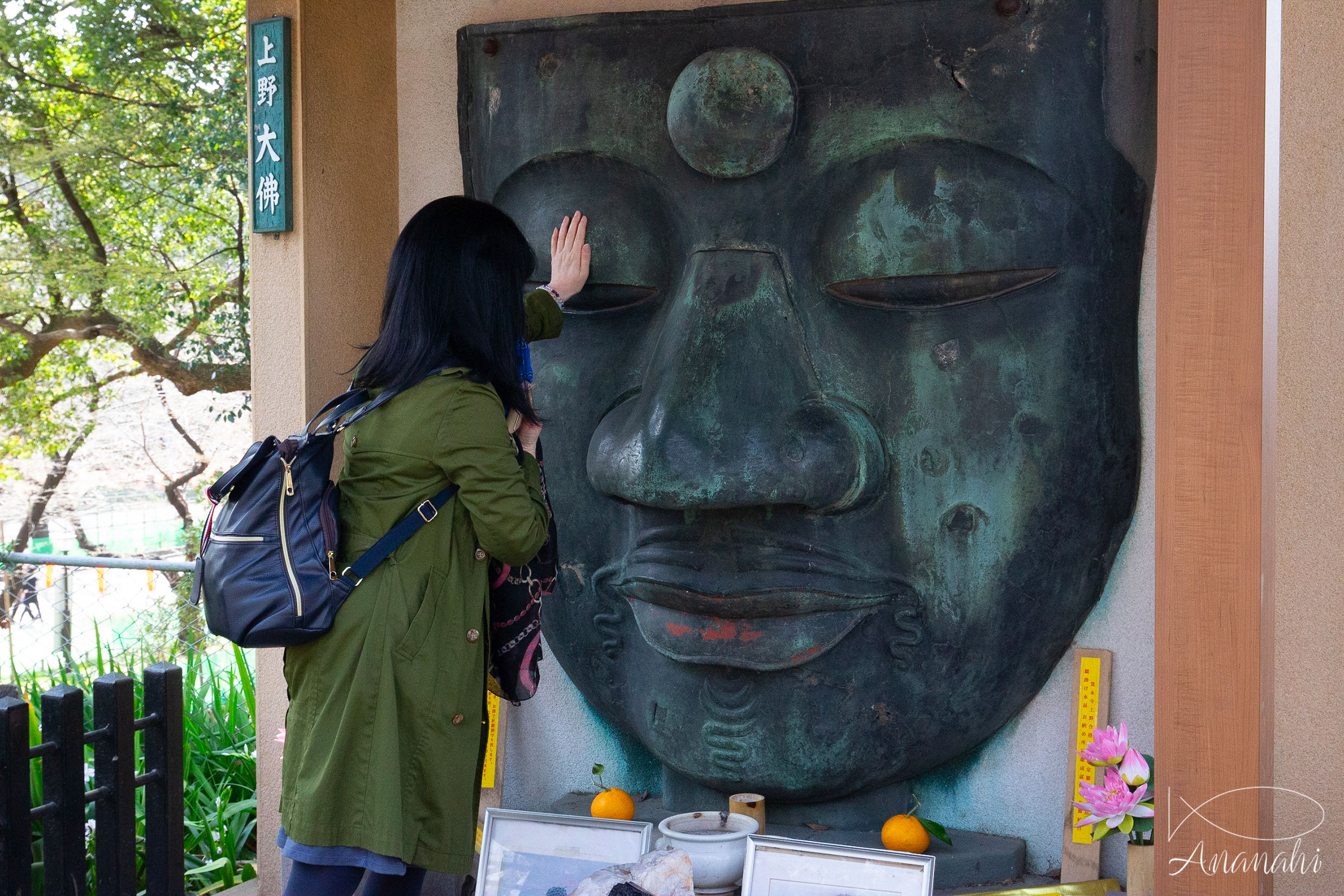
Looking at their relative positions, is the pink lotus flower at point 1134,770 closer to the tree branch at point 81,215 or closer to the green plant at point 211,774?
the green plant at point 211,774

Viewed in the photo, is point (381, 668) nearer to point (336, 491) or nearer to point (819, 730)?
point (336, 491)

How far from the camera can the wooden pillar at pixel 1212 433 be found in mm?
1352

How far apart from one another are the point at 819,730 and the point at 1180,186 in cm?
127

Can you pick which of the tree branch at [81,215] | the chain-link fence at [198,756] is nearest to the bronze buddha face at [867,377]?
the chain-link fence at [198,756]

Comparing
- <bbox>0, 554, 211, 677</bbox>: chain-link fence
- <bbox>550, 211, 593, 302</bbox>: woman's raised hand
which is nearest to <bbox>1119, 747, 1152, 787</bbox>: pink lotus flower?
<bbox>550, 211, 593, 302</bbox>: woman's raised hand

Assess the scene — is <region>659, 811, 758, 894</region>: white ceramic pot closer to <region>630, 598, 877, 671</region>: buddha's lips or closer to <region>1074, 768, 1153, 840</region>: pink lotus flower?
<region>630, 598, 877, 671</region>: buddha's lips

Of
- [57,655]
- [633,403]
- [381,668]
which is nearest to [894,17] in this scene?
[633,403]

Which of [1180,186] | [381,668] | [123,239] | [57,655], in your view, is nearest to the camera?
[1180,186]

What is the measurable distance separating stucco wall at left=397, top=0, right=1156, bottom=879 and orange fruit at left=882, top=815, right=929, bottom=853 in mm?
156

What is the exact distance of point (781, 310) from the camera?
7.23 feet

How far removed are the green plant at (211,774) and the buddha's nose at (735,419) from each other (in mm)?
1653

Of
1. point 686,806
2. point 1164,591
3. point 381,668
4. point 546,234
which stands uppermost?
point 546,234

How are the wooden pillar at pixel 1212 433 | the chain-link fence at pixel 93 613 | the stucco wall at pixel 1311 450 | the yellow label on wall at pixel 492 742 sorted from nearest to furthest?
the wooden pillar at pixel 1212 433 < the stucco wall at pixel 1311 450 < the yellow label on wall at pixel 492 742 < the chain-link fence at pixel 93 613

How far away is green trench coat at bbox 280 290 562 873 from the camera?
1.76 meters
